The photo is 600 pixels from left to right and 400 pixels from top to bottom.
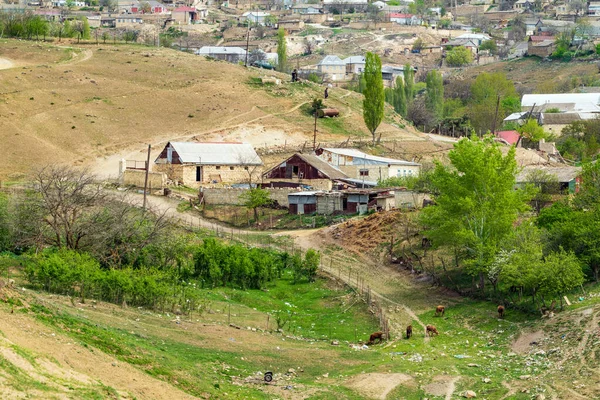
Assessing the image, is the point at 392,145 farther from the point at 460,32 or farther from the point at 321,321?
the point at 460,32

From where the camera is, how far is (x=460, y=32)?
182m

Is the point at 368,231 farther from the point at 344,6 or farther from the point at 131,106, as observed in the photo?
the point at 344,6

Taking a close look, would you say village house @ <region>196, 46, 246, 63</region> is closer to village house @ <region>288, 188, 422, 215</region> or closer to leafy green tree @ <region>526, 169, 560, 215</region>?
village house @ <region>288, 188, 422, 215</region>

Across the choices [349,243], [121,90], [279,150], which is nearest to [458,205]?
[349,243]

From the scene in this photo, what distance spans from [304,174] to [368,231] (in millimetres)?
13466

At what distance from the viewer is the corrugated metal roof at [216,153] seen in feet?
216

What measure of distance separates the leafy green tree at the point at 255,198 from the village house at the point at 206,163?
4.77m

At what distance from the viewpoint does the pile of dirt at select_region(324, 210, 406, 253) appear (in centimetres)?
4919

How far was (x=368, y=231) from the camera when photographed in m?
50.5

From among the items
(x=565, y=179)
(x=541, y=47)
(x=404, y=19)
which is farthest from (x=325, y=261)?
(x=404, y=19)

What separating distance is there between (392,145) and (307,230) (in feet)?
89.3

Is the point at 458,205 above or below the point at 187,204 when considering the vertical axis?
above

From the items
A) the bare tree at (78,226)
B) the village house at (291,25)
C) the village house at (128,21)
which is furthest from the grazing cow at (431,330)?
the village house at (291,25)

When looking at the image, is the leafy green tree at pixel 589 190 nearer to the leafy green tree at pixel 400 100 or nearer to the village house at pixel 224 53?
the leafy green tree at pixel 400 100
